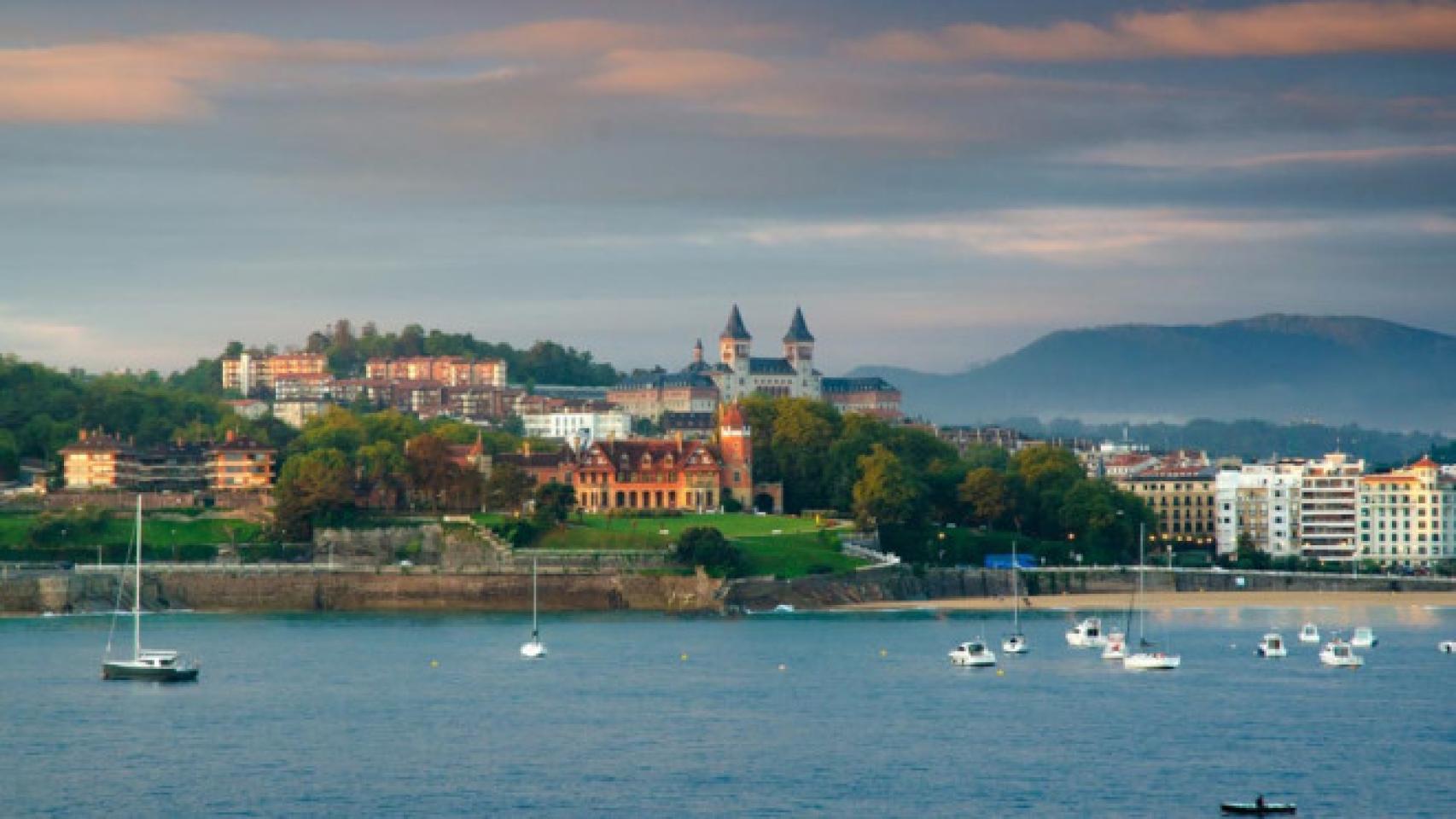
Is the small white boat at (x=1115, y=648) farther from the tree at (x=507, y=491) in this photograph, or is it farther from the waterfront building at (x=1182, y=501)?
the waterfront building at (x=1182, y=501)

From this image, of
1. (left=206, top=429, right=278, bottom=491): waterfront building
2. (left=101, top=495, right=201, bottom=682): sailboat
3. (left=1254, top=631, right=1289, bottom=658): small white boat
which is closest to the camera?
(left=101, top=495, right=201, bottom=682): sailboat

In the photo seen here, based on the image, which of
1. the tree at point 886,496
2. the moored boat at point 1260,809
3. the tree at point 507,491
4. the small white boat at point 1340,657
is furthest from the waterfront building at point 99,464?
the moored boat at point 1260,809

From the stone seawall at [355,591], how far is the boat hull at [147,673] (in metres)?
35.3

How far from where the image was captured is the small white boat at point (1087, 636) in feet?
320

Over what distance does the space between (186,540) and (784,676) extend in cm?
5278

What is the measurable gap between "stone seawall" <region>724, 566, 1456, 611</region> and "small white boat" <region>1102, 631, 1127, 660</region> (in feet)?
90.6

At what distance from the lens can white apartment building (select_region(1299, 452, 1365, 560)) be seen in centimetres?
15850

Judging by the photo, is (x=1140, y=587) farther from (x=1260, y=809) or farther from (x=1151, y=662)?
(x=1260, y=809)

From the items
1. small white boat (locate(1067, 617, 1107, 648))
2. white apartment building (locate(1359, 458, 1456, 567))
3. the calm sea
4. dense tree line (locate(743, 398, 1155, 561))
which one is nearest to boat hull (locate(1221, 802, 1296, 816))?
the calm sea

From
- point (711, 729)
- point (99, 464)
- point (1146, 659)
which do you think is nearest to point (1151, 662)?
point (1146, 659)

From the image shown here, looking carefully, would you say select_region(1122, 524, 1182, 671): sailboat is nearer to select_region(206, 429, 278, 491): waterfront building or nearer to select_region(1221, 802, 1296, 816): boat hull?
select_region(1221, 802, 1296, 816): boat hull

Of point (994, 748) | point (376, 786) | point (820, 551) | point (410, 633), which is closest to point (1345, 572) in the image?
point (820, 551)

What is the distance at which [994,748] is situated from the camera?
65.6m

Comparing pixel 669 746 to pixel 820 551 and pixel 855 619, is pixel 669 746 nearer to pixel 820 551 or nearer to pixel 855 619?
pixel 855 619
